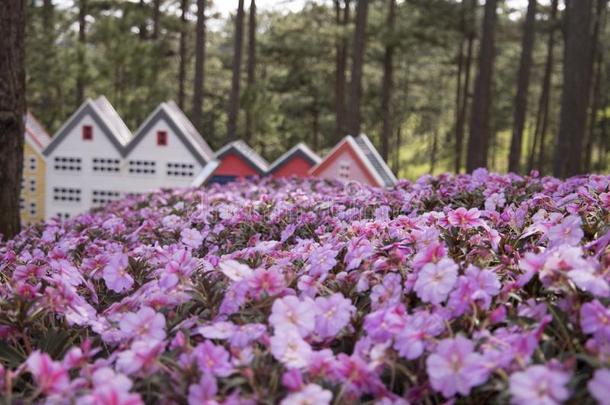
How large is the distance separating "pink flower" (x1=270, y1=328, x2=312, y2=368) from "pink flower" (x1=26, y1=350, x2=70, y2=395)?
41 cm

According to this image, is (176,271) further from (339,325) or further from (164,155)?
(164,155)

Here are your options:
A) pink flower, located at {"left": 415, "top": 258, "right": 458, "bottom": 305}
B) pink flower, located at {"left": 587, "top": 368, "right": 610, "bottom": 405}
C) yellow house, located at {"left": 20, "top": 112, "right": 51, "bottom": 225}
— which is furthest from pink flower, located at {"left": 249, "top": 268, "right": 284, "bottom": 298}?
yellow house, located at {"left": 20, "top": 112, "right": 51, "bottom": 225}

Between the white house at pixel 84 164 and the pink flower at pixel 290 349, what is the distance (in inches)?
461

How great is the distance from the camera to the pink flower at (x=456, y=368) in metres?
1.23

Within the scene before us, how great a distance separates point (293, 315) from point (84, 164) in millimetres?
12105

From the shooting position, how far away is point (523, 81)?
17.1m

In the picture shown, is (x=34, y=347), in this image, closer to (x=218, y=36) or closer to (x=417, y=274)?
(x=417, y=274)

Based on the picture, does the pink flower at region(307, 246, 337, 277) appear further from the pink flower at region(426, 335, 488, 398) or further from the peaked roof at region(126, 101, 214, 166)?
the peaked roof at region(126, 101, 214, 166)

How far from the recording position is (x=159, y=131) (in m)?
12.3

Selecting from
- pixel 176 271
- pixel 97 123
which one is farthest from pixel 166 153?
pixel 176 271

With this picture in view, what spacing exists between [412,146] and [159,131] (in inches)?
1643

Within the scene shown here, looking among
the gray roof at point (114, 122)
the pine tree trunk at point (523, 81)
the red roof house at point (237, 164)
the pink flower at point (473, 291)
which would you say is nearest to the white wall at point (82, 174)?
the gray roof at point (114, 122)

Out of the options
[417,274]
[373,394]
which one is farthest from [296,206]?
[373,394]

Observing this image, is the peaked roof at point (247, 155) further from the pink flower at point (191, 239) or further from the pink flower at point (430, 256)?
the pink flower at point (430, 256)
